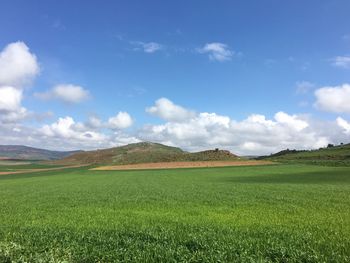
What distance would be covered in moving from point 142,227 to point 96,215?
633cm

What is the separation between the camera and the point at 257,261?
42.9ft

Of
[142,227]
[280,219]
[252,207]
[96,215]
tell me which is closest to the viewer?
[142,227]

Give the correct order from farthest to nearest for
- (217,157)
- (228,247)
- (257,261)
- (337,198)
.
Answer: (217,157), (337,198), (228,247), (257,261)

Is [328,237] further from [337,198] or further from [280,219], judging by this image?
[337,198]

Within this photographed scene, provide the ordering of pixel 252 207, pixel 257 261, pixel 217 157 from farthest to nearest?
pixel 217 157, pixel 252 207, pixel 257 261

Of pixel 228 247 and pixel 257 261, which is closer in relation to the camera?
pixel 257 261

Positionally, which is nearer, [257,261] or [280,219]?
[257,261]

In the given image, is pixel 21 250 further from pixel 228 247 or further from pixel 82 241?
pixel 228 247

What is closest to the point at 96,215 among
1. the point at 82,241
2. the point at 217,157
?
the point at 82,241

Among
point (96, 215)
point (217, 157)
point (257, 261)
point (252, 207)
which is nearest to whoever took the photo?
point (257, 261)

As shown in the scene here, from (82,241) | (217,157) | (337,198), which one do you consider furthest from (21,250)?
(217,157)

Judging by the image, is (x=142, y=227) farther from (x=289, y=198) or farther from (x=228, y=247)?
(x=289, y=198)

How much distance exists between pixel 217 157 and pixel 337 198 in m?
126

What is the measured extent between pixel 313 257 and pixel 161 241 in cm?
601
